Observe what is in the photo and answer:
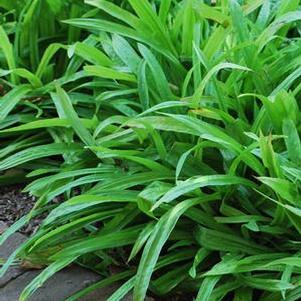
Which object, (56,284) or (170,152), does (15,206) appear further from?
(170,152)

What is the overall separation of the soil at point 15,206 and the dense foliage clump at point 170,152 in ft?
0.16

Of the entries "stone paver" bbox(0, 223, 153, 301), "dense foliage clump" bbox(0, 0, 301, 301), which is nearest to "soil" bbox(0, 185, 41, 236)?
"dense foliage clump" bbox(0, 0, 301, 301)

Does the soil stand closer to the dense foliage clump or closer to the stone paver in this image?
the dense foliage clump

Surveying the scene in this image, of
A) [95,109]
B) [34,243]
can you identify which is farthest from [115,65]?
[34,243]

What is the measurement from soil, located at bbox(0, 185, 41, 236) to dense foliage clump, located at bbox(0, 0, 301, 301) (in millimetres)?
48

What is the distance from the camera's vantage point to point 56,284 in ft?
7.91

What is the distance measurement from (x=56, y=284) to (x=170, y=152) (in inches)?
21.3

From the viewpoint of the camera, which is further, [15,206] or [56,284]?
[15,206]

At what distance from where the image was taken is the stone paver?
93.0 inches

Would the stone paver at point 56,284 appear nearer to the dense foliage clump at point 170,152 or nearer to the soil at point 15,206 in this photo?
the dense foliage clump at point 170,152

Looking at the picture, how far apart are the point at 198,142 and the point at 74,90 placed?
775 mm

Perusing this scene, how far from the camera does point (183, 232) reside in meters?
2.39

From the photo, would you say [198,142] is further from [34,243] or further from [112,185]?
[34,243]

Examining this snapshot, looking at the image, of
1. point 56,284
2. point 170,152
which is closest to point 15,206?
point 56,284
